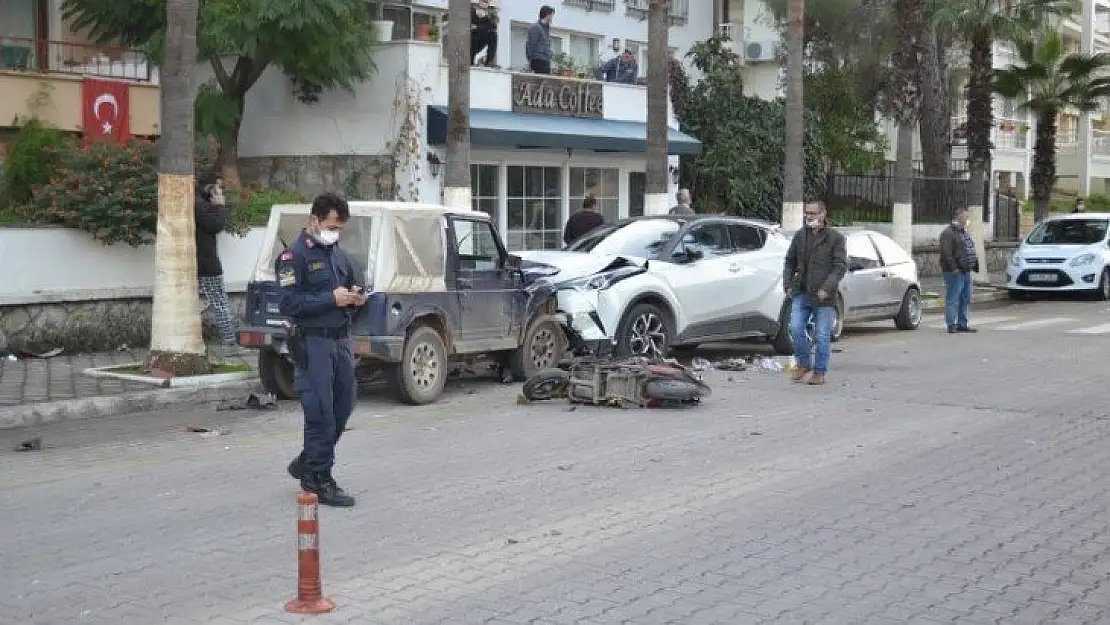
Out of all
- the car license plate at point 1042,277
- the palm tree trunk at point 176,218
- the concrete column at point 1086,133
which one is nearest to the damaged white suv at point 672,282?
the palm tree trunk at point 176,218

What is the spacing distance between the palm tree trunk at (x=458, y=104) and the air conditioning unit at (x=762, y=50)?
26.5m

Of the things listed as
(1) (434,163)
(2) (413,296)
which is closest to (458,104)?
(1) (434,163)

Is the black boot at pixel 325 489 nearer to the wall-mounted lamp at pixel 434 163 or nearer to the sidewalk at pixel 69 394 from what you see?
the sidewalk at pixel 69 394

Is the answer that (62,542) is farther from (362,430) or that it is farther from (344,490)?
(362,430)

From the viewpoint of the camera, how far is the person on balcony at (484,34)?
80.0 feet

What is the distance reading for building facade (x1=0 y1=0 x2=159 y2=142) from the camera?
1980 cm

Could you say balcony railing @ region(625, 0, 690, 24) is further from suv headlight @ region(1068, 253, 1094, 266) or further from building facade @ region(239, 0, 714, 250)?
suv headlight @ region(1068, 253, 1094, 266)

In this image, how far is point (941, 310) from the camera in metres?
25.2

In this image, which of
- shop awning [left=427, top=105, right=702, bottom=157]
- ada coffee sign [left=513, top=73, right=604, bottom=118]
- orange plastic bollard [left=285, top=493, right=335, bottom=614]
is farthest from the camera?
ada coffee sign [left=513, top=73, right=604, bottom=118]

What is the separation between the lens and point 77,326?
51.5 ft

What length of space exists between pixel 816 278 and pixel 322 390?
7138 mm

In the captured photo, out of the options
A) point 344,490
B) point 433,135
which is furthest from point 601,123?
point 344,490

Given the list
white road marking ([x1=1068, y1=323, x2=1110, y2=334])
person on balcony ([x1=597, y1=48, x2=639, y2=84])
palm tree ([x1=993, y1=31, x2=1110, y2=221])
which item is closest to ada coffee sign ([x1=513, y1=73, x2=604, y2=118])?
person on balcony ([x1=597, y1=48, x2=639, y2=84])

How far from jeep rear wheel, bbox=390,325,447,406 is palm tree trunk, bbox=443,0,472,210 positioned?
493 cm
